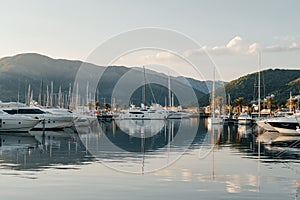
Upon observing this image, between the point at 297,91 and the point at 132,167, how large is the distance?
5128 inches

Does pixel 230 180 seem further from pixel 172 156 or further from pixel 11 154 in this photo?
pixel 11 154

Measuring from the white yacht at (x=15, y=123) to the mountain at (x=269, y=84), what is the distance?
369 ft

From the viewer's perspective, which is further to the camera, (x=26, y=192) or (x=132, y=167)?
(x=132, y=167)

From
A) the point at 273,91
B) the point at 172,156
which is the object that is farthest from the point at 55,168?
the point at 273,91

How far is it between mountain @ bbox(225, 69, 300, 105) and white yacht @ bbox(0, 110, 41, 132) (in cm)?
11252

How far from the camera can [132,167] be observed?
18766 millimetres

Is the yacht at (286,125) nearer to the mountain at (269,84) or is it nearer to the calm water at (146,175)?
the calm water at (146,175)

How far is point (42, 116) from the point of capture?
4781 cm

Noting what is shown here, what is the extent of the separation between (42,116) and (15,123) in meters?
5.55

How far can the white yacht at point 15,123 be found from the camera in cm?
4238

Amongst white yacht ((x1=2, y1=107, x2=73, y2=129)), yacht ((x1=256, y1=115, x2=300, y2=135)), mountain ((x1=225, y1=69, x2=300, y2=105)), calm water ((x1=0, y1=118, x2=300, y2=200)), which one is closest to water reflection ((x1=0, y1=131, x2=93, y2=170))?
calm water ((x1=0, y1=118, x2=300, y2=200))

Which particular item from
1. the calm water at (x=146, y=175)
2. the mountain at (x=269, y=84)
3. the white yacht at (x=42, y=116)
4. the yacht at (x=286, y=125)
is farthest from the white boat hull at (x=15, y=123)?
the mountain at (x=269, y=84)

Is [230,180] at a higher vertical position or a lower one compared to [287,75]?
lower

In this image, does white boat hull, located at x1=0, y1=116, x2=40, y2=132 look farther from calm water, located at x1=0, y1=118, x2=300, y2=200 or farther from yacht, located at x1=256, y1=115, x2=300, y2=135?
yacht, located at x1=256, y1=115, x2=300, y2=135
